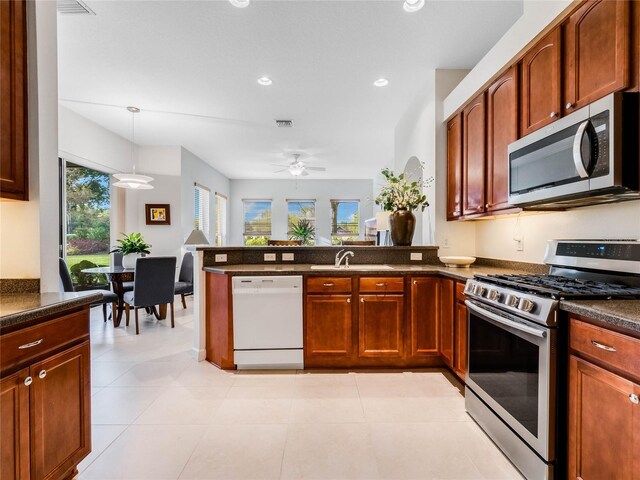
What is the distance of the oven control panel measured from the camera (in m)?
1.46

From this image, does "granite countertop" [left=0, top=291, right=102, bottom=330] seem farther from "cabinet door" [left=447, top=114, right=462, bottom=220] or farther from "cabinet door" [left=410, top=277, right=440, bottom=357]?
"cabinet door" [left=447, top=114, right=462, bottom=220]

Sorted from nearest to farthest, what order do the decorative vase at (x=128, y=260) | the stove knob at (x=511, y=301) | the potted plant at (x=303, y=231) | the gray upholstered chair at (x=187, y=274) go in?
the stove knob at (x=511, y=301)
the decorative vase at (x=128, y=260)
the gray upholstered chair at (x=187, y=274)
the potted plant at (x=303, y=231)

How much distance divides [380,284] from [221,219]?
22.5ft

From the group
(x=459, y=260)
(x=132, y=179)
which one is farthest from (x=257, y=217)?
(x=459, y=260)

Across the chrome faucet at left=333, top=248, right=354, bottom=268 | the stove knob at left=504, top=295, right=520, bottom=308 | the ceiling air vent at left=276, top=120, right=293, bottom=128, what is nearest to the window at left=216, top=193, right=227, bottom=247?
the ceiling air vent at left=276, top=120, right=293, bottom=128

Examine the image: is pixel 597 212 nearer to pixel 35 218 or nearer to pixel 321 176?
pixel 35 218

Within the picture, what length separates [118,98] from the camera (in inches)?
158

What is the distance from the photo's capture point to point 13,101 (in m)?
1.59

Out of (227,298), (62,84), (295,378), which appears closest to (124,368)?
(227,298)

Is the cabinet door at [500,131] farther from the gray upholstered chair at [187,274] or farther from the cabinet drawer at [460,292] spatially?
the gray upholstered chair at [187,274]

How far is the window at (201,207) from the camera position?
→ 22.7 ft

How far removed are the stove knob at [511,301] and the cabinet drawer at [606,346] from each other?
255 mm

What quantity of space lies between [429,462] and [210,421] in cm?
136

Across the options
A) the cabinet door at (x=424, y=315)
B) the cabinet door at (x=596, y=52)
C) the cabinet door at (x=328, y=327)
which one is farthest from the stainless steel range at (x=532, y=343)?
the cabinet door at (x=328, y=327)
